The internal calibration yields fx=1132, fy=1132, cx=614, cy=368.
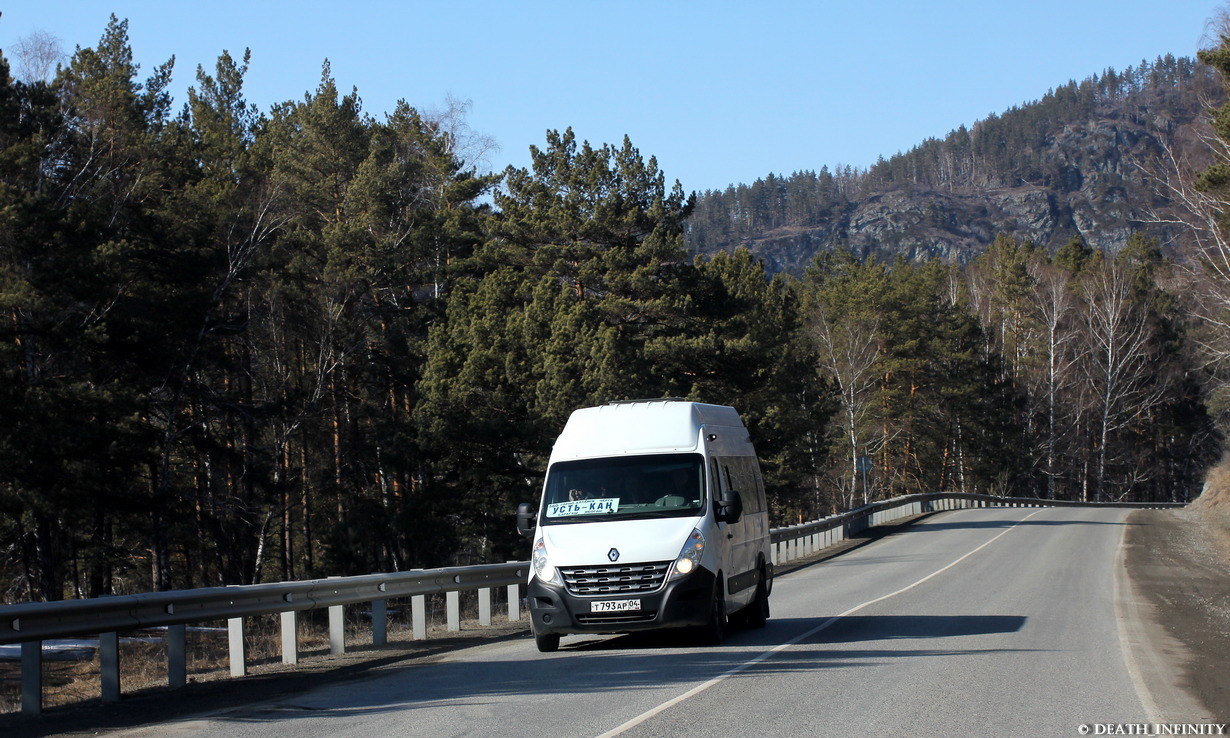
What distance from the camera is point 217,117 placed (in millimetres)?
57125

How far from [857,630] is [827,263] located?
92.7 m

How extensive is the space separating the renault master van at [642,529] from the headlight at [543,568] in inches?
0.5

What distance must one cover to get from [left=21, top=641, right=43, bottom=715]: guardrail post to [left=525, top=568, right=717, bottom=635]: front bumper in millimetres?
4875

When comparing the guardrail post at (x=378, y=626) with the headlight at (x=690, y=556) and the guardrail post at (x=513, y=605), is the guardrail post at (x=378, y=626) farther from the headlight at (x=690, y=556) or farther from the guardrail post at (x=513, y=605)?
the headlight at (x=690, y=556)

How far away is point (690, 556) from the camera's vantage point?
39.0ft

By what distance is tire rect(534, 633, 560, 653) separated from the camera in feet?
41.2

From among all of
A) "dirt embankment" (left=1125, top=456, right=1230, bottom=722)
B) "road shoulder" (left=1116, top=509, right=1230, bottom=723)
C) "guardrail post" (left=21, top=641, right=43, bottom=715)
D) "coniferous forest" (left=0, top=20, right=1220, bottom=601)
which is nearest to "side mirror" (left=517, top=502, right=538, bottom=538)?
"guardrail post" (left=21, top=641, right=43, bottom=715)

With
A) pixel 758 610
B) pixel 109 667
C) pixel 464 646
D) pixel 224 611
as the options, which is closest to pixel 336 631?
pixel 464 646

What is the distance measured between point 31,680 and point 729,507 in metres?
6.95

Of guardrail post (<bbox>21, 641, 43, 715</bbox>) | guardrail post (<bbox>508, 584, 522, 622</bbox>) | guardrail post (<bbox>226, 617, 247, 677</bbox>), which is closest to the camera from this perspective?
guardrail post (<bbox>21, 641, 43, 715</bbox>)

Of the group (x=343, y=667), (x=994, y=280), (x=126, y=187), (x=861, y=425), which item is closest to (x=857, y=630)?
(x=343, y=667)

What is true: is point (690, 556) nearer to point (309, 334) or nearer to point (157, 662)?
point (157, 662)

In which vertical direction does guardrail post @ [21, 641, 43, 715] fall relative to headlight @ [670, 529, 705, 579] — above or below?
below

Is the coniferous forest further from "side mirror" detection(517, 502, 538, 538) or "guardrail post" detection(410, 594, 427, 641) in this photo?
"side mirror" detection(517, 502, 538, 538)
